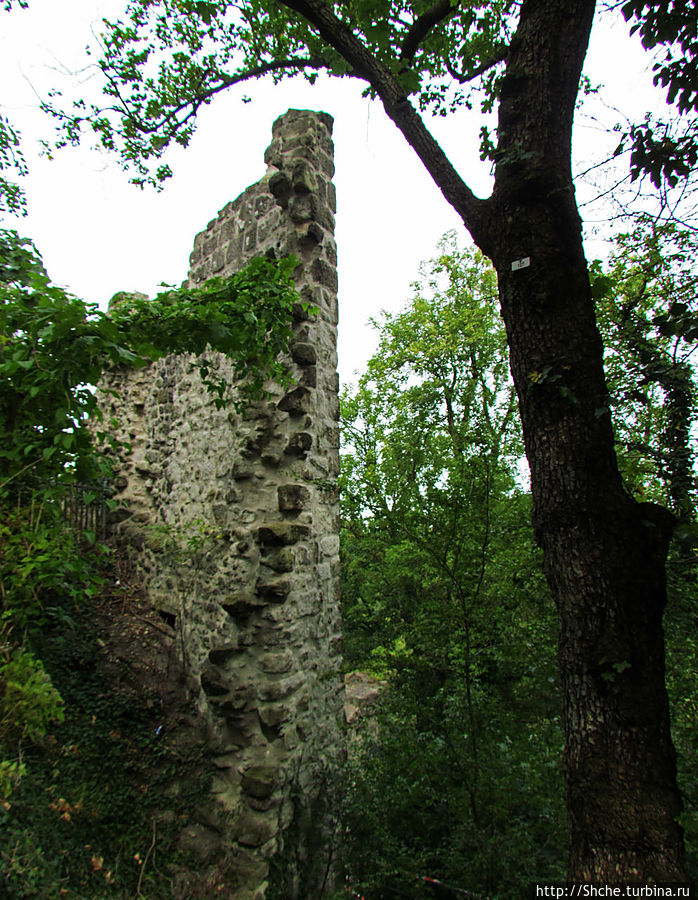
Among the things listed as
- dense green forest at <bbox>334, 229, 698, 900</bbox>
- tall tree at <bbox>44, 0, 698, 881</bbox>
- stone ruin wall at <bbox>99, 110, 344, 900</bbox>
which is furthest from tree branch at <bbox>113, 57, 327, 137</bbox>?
dense green forest at <bbox>334, 229, 698, 900</bbox>

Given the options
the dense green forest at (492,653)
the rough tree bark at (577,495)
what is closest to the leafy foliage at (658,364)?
the dense green forest at (492,653)

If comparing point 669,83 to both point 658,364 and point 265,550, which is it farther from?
point 265,550

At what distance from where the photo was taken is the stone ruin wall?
10.5ft

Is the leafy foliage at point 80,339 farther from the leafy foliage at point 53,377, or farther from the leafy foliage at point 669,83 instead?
the leafy foliage at point 669,83

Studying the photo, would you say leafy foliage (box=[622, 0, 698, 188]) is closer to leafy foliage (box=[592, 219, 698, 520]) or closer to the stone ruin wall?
leafy foliage (box=[592, 219, 698, 520])

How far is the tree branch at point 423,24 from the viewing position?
3344mm

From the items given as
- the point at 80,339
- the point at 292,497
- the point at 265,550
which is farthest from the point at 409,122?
the point at 265,550

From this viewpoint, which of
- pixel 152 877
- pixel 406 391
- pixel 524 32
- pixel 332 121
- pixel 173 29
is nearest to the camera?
pixel 524 32

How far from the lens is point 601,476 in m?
1.93

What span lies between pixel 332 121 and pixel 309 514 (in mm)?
3445

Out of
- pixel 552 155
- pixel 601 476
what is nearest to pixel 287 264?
pixel 552 155

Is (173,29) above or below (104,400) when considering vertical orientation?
above

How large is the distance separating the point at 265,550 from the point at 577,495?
87.1 inches

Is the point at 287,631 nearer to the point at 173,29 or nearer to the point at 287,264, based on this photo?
the point at 287,264
